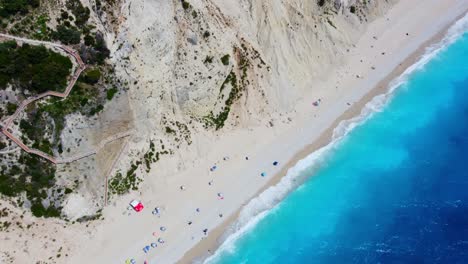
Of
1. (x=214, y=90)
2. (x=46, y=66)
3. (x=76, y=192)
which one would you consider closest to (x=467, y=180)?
(x=214, y=90)

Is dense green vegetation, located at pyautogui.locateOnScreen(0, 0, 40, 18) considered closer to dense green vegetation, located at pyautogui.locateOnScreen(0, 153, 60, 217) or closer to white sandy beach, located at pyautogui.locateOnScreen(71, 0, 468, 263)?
dense green vegetation, located at pyautogui.locateOnScreen(0, 153, 60, 217)

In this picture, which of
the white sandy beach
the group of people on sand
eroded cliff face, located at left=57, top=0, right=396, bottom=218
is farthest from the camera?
eroded cliff face, located at left=57, top=0, right=396, bottom=218

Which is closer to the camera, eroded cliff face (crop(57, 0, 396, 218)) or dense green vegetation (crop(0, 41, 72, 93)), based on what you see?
dense green vegetation (crop(0, 41, 72, 93))

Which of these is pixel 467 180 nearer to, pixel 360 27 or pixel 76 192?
pixel 360 27

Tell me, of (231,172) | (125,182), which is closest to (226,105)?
(231,172)

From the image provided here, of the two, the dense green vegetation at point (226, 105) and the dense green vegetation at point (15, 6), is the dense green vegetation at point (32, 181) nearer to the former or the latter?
the dense green vegetation at point (15, 6)

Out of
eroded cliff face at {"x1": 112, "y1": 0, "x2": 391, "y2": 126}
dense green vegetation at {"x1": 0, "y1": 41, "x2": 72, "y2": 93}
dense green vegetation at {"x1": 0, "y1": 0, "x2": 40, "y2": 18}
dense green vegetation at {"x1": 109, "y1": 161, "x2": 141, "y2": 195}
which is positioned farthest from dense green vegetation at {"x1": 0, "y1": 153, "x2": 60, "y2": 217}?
dense green vegetation at {"x1": 0, "y1": 0, "x2": 40, "y2": 18}

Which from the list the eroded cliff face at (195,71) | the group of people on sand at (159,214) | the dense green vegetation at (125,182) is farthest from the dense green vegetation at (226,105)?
the dense green vegetation at (125,182)

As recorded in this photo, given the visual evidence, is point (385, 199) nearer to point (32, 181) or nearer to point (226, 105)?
point (226, 105)
